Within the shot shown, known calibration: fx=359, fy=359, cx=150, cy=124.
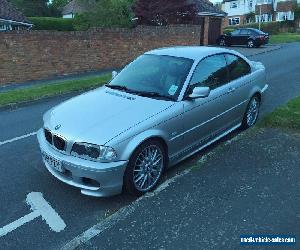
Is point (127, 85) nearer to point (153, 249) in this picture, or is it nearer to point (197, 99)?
point (197, 99)

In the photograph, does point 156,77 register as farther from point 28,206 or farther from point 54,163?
point 28,206

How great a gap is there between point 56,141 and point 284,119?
4561mm

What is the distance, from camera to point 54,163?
15.0ft

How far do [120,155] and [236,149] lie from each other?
2.28 meters

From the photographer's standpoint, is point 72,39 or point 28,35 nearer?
point 28,35

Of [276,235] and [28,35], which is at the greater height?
[28,35]

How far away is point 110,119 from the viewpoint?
4559 mm

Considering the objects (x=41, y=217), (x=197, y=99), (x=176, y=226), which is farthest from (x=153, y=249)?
(x=197, y=99)

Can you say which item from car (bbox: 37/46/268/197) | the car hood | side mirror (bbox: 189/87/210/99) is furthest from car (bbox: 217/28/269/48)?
A: the car hood

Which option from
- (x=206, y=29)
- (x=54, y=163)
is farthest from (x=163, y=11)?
(x=54, y=163)

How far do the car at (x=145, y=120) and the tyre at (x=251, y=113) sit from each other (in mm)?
186

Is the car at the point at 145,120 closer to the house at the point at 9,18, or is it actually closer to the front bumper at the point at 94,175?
the front bumper at the point at 94,175

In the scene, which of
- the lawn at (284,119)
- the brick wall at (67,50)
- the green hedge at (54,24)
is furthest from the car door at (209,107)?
the green hedge at (54,24)

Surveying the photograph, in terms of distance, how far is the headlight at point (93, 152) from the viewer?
4.18 meters
